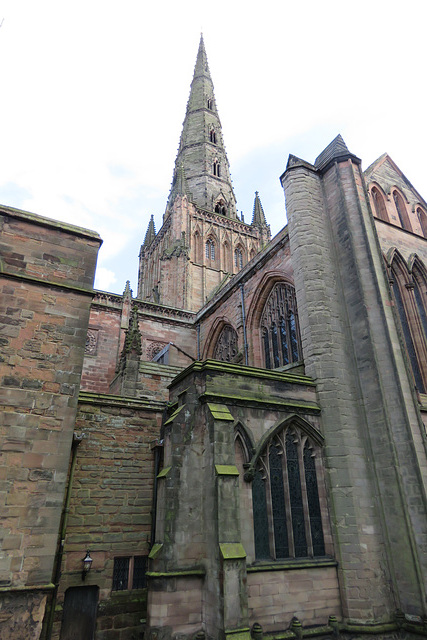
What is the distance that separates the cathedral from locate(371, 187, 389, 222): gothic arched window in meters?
2.55

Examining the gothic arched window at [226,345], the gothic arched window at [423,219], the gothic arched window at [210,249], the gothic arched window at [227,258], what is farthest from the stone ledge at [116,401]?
the gothic arched window at [210,249]

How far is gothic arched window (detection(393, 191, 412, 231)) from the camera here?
15.9 m

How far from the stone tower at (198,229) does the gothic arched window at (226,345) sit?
11019 mm

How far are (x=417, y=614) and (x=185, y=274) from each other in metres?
29.1

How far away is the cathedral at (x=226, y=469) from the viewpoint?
753 cm

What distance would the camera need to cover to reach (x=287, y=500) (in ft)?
29.9

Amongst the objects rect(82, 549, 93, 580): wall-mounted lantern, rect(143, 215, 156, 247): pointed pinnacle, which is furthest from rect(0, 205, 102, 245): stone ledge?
rect(143, 215, 156, 247): pointed pinnacle

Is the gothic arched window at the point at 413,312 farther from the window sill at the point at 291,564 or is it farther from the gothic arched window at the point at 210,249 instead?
the gothic arched window at the point at 210,249

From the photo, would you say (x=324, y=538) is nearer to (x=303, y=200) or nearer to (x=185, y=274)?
(x=303, y=200)

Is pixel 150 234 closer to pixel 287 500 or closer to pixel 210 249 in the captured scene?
pixel 210 249

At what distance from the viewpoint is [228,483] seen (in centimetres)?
795

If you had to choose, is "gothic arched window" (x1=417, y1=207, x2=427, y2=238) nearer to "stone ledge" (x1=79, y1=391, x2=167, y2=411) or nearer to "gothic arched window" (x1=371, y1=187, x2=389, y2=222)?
"gothic arched window" (x1=371, y1=187, x2=389, y2=222)

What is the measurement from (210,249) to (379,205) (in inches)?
986

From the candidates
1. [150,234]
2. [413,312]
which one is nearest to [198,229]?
[150,234]
